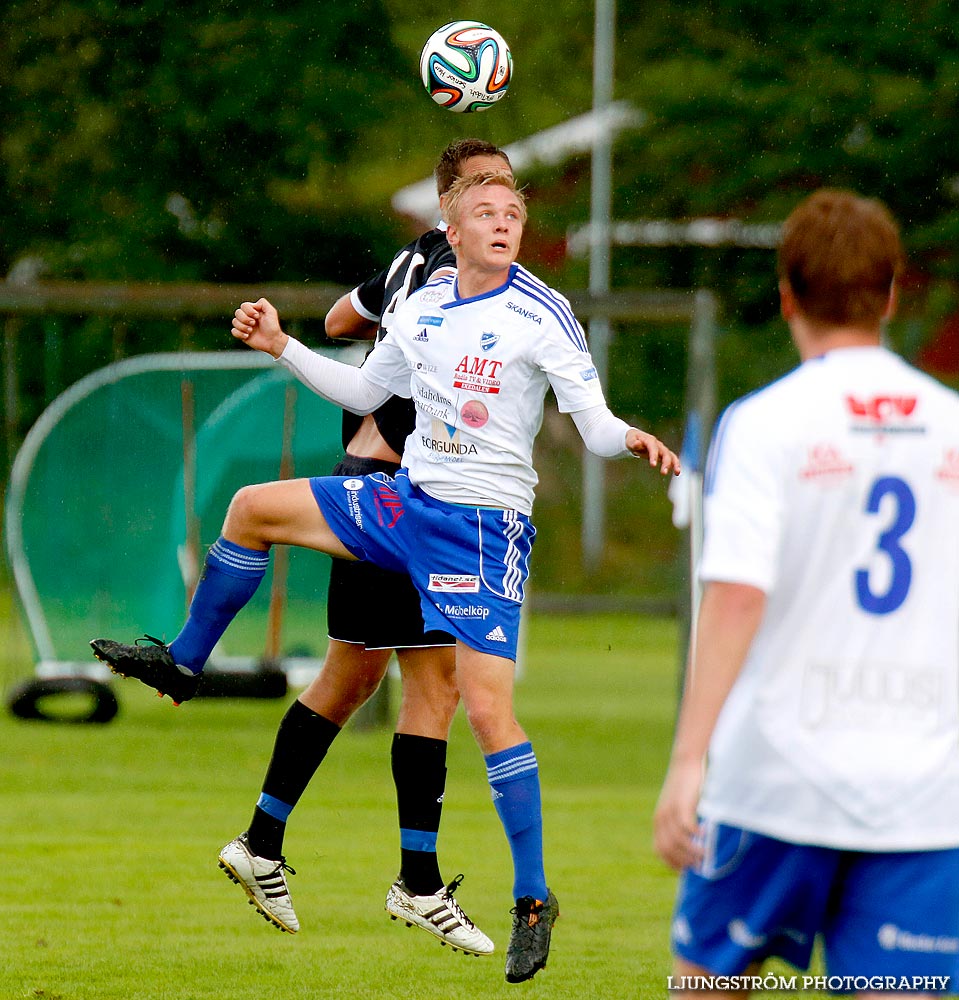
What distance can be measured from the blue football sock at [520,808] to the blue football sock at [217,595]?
0.87 metres

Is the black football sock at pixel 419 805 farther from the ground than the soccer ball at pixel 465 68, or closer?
closer

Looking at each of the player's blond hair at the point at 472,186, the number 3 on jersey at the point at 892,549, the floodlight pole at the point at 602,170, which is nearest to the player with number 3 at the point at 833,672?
the number 3 on jersey at the point at 892,549

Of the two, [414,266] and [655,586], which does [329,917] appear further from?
[655,586]

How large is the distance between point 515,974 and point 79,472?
867cm

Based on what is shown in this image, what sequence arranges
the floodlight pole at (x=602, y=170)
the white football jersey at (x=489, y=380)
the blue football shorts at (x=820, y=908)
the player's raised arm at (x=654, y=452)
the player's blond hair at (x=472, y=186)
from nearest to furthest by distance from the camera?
the blue football shorts at (x=820, y=908) → the player's raised arm at (x=654, y=452) → the white football jersey at (x=489, y=380) → the player's blond hair at (x=472, y=186) → the floodlight pole at (x=602, y=170)

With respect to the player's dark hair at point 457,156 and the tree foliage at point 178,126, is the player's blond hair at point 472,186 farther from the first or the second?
the tree foliage at point 178,126

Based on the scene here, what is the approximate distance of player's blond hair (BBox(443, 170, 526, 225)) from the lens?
4.99 metres

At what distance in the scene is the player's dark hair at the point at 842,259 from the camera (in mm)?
2766

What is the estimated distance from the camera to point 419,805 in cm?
531

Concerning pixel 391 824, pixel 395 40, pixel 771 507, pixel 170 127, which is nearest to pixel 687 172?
pixel 395 40

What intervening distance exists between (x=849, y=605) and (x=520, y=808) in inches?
92.3

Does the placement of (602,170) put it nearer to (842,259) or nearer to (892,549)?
(842,259)

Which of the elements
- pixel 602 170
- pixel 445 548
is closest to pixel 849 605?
pixel 445 548

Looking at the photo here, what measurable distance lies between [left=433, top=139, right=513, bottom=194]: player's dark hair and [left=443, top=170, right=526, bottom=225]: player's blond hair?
0.63ft
